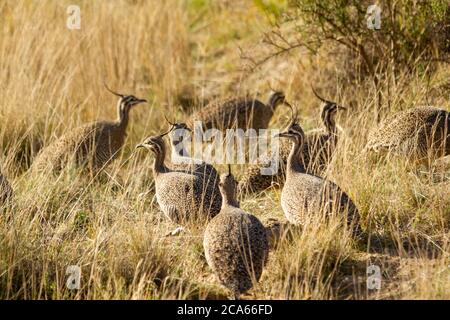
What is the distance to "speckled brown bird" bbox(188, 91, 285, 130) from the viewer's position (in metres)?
11.4

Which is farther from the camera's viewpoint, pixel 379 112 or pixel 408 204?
pixel 379 112

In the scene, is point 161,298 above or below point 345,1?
below

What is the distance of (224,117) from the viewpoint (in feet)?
37.3

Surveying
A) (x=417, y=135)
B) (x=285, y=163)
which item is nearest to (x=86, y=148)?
(x=285, y=163)

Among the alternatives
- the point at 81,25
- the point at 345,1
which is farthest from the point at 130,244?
the point at 81,25

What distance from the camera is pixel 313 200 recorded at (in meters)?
7.77

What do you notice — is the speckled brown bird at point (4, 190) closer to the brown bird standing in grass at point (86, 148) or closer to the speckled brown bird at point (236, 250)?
the brown bird standing in grass at point (86, 148)

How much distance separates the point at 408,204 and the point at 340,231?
1107mm

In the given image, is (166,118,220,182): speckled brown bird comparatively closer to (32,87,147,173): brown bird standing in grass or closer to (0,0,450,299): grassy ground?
(0,0,450,299): grassy ground

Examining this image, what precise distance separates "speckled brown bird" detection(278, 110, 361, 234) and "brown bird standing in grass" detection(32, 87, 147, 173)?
234 centimetres

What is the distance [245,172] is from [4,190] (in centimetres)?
244

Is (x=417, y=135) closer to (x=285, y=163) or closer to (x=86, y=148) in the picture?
(x=285, y=163)
